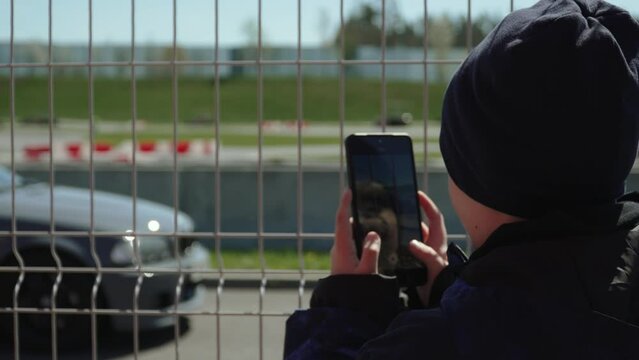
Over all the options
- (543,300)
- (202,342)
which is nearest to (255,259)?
(202,342)

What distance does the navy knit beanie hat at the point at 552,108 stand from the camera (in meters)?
1.31

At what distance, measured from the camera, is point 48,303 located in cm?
558

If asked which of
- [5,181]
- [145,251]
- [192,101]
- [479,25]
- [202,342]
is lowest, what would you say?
[202,342]

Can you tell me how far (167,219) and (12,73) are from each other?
4.42 m

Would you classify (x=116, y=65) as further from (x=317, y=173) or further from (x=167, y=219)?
(x=317, y=173)

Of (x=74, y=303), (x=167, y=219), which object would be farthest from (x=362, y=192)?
(x=167, y=219)

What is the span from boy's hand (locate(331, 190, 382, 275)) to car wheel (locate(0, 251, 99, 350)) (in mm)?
3829

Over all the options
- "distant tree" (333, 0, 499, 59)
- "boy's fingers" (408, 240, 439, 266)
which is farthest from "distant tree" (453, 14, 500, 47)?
"boy's fingers" (408, 240, 439, 266)

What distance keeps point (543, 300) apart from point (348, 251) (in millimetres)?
507

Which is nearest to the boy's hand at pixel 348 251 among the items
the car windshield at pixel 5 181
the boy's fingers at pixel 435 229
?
the boy's fingers at pixel 435 229

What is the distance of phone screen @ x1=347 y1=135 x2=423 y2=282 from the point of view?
1.95 m

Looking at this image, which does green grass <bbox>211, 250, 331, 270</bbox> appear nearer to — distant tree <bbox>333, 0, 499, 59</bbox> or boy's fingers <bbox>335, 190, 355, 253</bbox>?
distant tree <bbox>333, 0, 499, 59</bbox>

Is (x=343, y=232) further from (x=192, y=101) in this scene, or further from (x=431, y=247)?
(x=192, y=101)

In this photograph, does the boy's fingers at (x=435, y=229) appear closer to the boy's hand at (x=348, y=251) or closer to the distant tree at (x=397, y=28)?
the boy's hand at (x=348, y=251)
